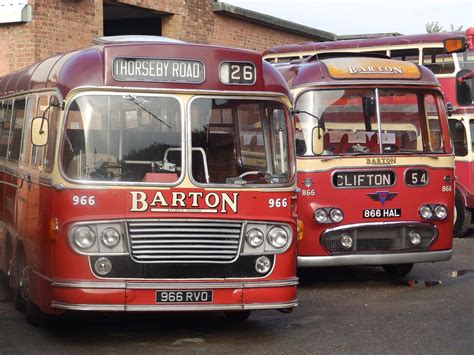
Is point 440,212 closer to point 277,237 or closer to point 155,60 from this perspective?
point 277,237

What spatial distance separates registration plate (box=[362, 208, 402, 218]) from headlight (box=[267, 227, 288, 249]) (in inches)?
141

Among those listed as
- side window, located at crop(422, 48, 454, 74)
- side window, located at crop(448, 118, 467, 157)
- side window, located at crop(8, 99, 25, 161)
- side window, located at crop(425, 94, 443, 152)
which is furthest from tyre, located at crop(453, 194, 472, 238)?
side window, located at crop(8, 99, 25, 161)

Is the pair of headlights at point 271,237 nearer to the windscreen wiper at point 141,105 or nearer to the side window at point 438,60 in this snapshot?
the windscreen wiper at point 141,105

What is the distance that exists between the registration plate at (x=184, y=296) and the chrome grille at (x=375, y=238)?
3.98 m

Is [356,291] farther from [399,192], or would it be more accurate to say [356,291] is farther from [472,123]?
[472,123]

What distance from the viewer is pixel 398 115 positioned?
12.8 m

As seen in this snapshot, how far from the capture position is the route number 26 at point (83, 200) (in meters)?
8.58

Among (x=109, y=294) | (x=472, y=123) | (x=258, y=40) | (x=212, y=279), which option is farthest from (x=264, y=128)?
(x=258, y=40)

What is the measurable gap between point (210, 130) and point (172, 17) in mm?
16133

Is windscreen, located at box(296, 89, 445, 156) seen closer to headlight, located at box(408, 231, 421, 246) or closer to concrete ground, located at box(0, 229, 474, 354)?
headlight, located at box(408, 231, 421, 246)

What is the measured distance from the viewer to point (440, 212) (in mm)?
12797

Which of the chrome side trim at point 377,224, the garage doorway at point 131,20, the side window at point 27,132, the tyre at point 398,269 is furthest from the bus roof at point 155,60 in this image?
the garage doorway at point 131,20

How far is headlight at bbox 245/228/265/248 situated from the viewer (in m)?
8.91

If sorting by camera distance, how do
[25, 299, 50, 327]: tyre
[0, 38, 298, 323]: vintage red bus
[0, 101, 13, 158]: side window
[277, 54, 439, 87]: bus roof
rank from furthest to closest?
[277, 54, 439, 87]: bus roof
[0, 101, 13, 158]: side window
[25, 299, 50, 327]: tyre
[0, 38, 298, 323]: vintage red bus
